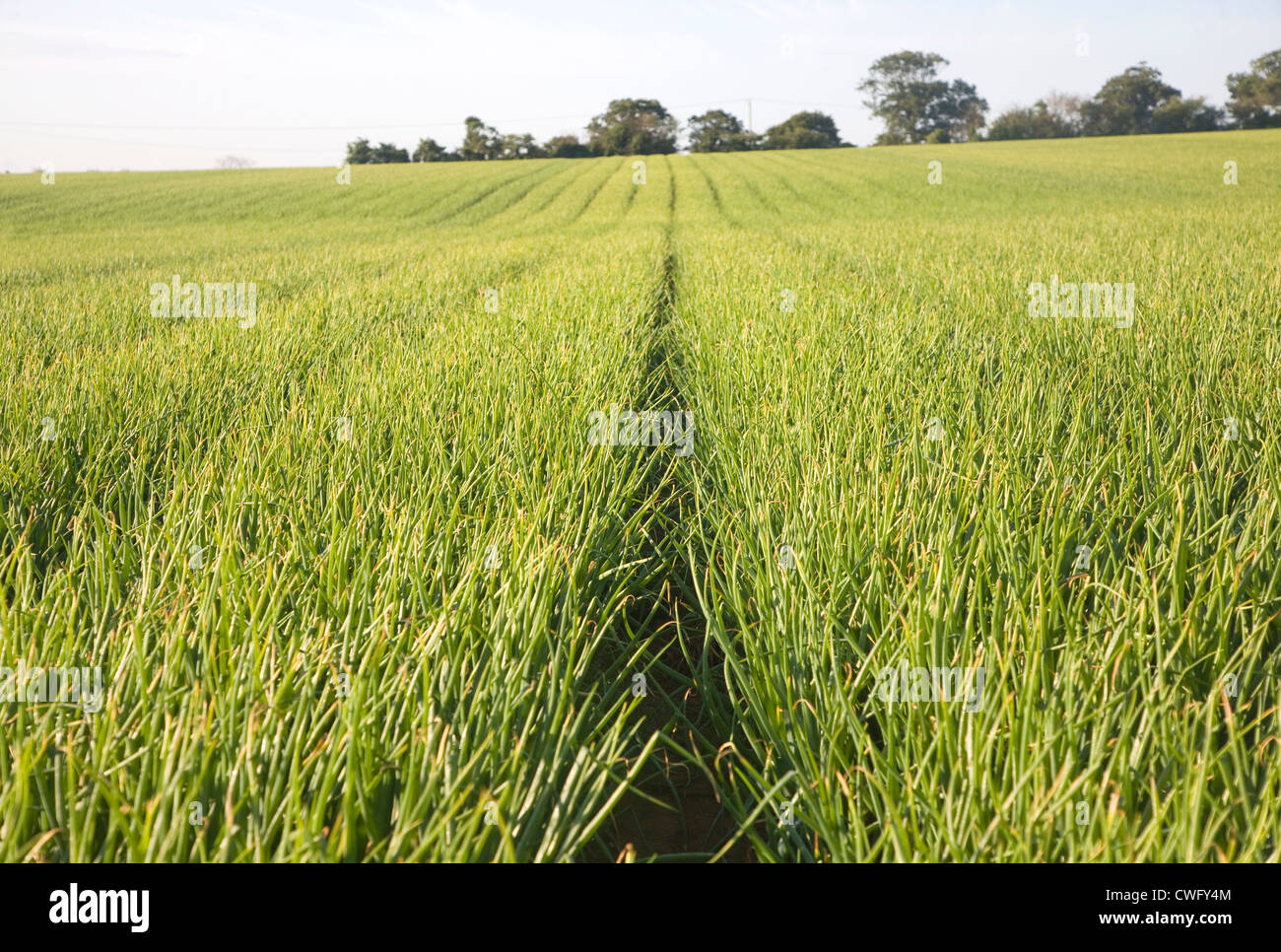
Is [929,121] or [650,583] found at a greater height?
[929,121]

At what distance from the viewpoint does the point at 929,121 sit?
64.1 metres

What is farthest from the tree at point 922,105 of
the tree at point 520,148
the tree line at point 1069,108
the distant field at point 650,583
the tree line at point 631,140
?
the distant field at point 650,583

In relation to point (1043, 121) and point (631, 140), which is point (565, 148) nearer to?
point (631, 140)

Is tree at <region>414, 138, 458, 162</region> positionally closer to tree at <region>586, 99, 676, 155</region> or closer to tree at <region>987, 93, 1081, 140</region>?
tree at <region>586, 99, 676, 155</region>

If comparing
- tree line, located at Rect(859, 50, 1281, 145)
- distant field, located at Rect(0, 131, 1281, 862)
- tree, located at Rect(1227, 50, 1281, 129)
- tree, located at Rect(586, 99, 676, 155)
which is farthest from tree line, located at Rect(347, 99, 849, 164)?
distant field, located at Rect(0, 131, 1281, 862)

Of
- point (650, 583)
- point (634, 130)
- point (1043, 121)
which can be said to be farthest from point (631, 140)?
point (650, 583)

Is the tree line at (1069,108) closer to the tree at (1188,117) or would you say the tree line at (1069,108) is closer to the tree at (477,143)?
the tree at (1188,117)

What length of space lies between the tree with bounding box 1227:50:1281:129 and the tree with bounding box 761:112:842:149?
22204 mm

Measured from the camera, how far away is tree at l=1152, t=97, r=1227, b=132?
4497 cm

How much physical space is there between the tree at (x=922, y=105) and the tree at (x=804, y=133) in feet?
47.7

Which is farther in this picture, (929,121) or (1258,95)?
(929,121)

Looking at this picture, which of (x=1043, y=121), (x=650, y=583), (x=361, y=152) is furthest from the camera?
(x=1043, y=121)

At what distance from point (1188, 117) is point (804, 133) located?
2148 cm
